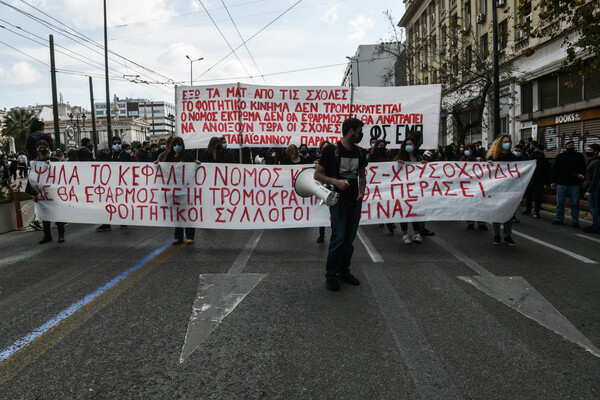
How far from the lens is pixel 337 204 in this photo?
4902 mm

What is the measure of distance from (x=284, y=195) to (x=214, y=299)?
3197 mm

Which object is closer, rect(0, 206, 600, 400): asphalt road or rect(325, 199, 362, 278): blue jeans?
→ rect(0, 206, 600, 400): asphalt road

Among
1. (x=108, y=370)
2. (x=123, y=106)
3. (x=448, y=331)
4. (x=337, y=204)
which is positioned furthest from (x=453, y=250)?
(x=123, y=106)

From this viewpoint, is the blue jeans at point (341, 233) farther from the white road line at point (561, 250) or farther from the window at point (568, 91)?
the window at point (568, 91)

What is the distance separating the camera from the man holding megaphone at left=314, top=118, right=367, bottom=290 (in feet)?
16.0

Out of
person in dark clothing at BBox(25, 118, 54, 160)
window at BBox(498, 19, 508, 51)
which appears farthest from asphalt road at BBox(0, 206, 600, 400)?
window at BBox(498, 19, 508, 51)

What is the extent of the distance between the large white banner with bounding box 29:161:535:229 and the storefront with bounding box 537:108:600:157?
546 inches

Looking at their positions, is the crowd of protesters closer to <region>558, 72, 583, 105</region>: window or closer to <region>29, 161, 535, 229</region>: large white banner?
<region>29, 161, 535, 229</region>: large white banner

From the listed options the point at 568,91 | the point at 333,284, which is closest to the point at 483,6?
the point at 568,91

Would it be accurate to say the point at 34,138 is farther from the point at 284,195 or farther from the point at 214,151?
the point at 284,195

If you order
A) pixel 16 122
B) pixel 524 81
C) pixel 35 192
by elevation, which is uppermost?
pixel 16 122

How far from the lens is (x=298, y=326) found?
12.4ft

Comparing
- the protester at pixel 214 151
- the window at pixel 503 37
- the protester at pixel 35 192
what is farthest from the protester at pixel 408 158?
the window at pixel 503 37

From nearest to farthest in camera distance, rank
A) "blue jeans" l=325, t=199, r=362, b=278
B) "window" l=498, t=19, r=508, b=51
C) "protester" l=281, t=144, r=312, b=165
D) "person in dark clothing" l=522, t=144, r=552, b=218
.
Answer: "blue jeans" l=325, t=199, r=362, b=278 < "protester" l=281, t=144, r=312, b=165 < "person in dark clothing" l=522, t=144, r=552, b=218 < "window" l=498, t=19, r=508, b=51
